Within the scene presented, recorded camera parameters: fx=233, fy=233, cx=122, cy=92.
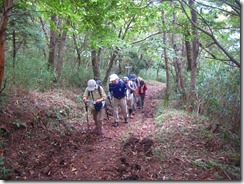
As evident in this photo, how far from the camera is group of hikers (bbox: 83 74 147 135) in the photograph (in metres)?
8.06

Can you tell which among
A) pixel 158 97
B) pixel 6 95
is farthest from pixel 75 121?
pixel 158 97

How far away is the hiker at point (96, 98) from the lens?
8000 mm

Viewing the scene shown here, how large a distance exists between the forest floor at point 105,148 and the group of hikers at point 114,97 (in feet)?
2.09

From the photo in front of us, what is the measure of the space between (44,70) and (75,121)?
3.84 metres

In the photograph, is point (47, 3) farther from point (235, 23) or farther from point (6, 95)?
point (235, 23)

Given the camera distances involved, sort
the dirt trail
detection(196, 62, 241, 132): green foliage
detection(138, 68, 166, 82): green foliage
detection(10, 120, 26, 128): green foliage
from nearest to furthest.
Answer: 1. the dirt trail
2. detection(196, 62, 241, 132): green foliage
3. detection(10, 120, 26, 128): green foliage
4. detection(138, 68, 166, 82): green foliage

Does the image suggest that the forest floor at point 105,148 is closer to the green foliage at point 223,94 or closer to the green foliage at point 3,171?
the green foliage at point 3,171

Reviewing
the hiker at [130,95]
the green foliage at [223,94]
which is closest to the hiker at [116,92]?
the hiker at [130,95]

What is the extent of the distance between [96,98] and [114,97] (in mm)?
1841

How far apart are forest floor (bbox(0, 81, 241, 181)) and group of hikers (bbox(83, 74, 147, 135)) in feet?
2.09

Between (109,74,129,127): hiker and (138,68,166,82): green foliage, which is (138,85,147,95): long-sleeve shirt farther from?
(138,68,166,82): green foliage

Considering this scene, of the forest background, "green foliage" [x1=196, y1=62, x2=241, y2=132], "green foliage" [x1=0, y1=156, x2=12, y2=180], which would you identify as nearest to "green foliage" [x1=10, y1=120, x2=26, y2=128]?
the forest background

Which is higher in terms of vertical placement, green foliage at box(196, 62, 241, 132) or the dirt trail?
green foliage at box(196, 62, 241, 132)

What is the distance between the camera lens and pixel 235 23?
19.6 feet
